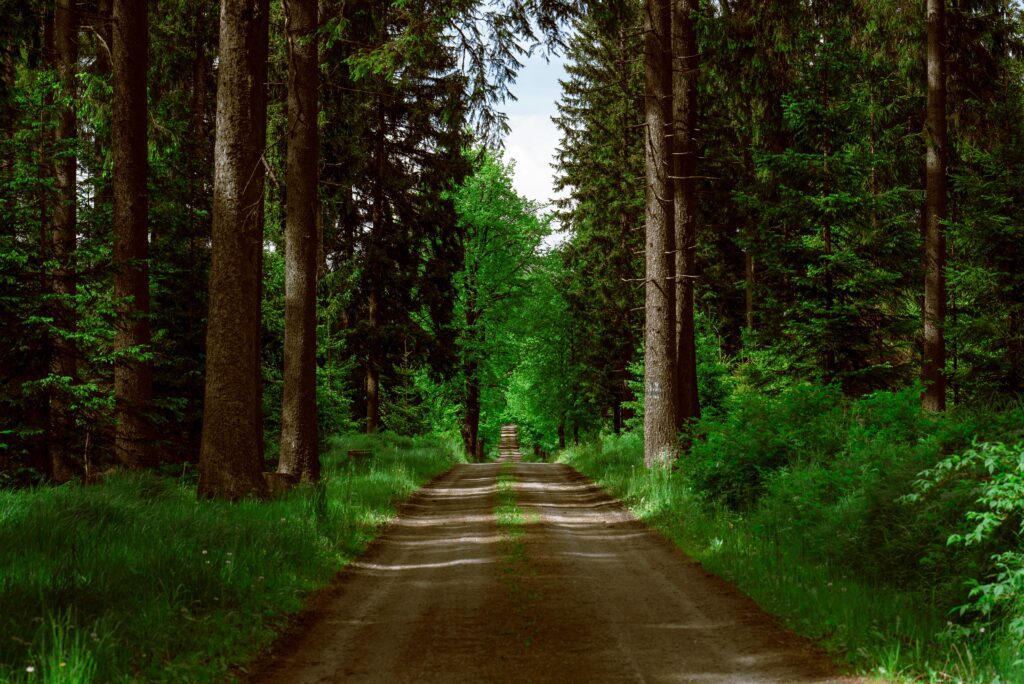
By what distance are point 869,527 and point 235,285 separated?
27.6ft

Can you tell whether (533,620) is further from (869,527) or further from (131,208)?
(131,208)

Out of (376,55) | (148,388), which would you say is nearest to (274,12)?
(376,55)

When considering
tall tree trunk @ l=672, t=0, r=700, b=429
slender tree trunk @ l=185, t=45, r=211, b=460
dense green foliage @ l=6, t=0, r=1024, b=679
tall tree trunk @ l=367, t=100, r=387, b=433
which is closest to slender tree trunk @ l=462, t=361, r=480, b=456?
dense green foliage @ l=6, t=0, r=1024, b=679

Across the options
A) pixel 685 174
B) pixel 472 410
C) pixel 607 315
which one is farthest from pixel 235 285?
pixel 472 410

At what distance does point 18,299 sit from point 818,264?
15121 millimetres

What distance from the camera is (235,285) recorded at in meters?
10.6

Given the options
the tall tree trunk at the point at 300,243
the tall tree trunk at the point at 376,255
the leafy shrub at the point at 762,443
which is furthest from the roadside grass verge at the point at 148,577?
the tall tree trunk at the point at 376,255

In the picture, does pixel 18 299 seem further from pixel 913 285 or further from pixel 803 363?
Answer: pixel 913 285

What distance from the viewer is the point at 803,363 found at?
1730 cm

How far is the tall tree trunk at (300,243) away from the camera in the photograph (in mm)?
13891

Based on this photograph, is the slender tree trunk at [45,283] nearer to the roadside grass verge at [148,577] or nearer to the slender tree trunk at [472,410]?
the roadside grass verge at [148,577]

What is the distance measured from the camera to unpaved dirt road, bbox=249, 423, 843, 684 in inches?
213

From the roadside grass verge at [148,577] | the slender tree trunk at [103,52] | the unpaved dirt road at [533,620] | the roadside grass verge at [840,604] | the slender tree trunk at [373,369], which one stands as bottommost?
the unpaved dirt road at [533,620]

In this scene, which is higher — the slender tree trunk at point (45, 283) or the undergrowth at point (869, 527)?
the slender tree trunk at point (45, 283)
